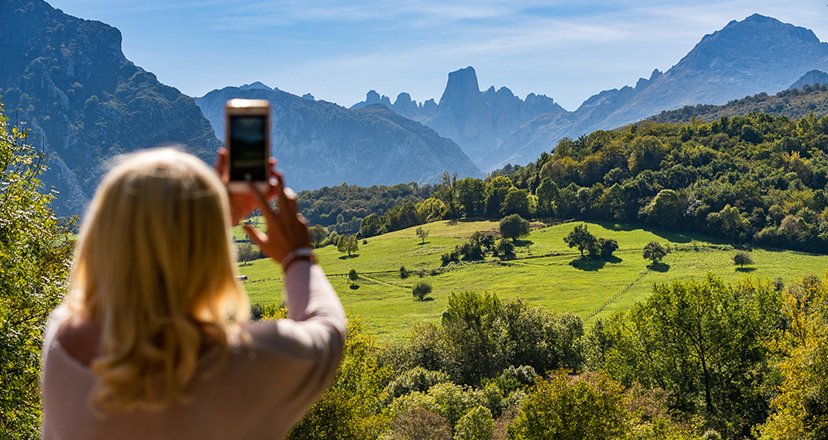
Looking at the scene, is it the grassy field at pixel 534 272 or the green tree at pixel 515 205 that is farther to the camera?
the green tree at pixel 515 205

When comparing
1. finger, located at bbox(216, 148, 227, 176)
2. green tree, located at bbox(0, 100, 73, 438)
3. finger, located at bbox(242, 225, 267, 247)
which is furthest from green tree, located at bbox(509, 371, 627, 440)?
finger, located at bbox(216, 148, 227, 176)

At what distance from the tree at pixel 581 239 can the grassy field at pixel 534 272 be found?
160 cm

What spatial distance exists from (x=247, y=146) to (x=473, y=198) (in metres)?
144

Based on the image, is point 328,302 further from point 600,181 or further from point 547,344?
point 600,181

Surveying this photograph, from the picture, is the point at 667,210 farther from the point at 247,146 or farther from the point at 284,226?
the point at 247,146

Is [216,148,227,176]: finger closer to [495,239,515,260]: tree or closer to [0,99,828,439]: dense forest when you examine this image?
[0,99,828,439]: dense forest

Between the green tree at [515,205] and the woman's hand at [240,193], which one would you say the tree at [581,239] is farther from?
the woman's hand at [240,193]

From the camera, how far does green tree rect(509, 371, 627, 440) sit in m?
30.9

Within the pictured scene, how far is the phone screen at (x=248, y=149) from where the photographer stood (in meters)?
2.95

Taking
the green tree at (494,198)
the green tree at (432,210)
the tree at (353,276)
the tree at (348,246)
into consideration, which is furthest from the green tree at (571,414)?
the green tree at (432,210)

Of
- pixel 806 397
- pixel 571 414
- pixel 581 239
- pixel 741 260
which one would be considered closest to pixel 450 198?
pixel 581 239

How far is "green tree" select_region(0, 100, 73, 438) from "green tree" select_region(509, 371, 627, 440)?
69.4 ft

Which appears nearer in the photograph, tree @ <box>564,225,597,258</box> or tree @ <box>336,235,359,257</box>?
tree @ <box>564,225,597,258</box>

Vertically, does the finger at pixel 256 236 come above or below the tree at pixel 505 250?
above
